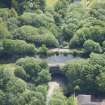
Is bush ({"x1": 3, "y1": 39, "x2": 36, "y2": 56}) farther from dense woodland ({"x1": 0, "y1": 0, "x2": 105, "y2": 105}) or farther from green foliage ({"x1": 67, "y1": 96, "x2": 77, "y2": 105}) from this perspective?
green foliage ({"x1": 67, "y1": 96, "x2": 77, "y2": 105})

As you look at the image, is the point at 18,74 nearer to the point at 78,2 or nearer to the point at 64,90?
the point at 64,90

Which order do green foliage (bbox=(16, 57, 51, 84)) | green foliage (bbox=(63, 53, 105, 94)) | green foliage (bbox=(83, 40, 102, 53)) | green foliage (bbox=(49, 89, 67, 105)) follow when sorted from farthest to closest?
green foliage (bbox=(83, 40, 102, 53)), green foliage (bbox=(16, 57, 51, 84)), green foliage (bbox=(63, 53, 105, 94)), green foliage (bbox=(49, 89, 67, 105))

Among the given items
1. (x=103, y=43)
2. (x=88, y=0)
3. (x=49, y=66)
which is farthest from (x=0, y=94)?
(x=88, y=0)

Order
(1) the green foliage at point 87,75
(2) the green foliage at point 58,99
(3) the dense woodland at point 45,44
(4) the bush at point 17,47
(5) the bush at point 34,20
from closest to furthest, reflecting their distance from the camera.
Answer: (2) the green foliage at point 58,99 → (3) the dense woodland at point 45,44 → (1) the green foliage at point 87,75 → (4) the bush at point 17,47 → (5) the bush at point 34,20

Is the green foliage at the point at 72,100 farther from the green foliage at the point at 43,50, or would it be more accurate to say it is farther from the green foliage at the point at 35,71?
the green foliage at the point at 43,50

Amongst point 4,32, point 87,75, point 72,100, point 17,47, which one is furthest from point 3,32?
point 72,100

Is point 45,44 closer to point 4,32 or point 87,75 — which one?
point 4,32

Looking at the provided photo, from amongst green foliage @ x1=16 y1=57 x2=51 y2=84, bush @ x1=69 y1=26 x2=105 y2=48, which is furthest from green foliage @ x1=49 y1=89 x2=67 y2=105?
bush @ x1=69 y1=26 x2=105 y2=48

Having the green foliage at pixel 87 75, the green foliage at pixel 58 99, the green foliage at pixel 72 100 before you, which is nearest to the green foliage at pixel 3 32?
the green foliage at pixel 87 75
